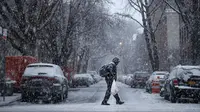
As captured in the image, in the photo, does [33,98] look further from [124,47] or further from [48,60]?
[124,47]

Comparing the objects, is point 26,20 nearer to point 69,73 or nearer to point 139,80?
point 69,73

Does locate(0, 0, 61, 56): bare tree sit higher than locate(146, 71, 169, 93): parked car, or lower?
higher

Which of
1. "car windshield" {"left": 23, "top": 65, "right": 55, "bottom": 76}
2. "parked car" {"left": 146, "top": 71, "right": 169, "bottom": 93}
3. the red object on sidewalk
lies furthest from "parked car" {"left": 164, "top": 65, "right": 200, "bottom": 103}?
"parked car" {"left": 146, "top": 71, "right": 169, "bottom": 93}

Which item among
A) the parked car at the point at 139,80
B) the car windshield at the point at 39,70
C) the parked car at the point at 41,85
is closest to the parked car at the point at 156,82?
the parked car at the point at 139,80

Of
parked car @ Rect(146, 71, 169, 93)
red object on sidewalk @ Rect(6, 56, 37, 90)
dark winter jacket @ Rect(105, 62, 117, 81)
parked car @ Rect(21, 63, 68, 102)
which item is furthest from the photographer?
parked car @ Rect(146, 71, 169, 93)

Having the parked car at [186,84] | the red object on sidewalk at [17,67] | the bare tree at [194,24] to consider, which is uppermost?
the bare tree at [194,24]

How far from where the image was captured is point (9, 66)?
2800 centimetres

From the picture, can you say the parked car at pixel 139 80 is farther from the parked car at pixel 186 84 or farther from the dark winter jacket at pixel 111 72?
the dark winter jacket at pixel 111 72

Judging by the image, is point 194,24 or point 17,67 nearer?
point 17,67

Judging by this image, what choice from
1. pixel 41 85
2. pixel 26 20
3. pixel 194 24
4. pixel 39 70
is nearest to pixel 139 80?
pixel 194 24

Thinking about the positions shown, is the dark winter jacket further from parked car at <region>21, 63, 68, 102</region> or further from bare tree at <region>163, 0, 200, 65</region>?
bare tree at <region>163, 0, 200, 65</region>

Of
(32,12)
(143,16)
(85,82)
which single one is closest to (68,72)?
(85,82)

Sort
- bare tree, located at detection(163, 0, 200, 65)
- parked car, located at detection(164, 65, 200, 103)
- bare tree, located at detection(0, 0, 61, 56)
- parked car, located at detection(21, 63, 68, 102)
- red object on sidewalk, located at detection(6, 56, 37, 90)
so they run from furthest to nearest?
bare tree, located at detection(0, 0, 61, 56)
bare tree, located at detection(163, 0, 200, 65)
red object on sidewalk, located at detection(6, 56, 37, 90)
parked car, located at detection(164, 65, 200, 103)
parked car, located at detection(21, 63, 68, 102)

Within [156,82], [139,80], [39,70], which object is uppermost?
[39,70]
